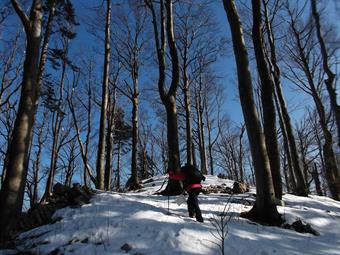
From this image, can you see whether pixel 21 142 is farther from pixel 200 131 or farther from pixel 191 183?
pixel 200 131

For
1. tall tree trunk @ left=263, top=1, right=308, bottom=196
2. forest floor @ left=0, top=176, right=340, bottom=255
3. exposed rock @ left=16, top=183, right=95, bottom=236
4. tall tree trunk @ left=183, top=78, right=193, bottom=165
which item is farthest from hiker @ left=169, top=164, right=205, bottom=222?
tall tree trunk @ left=183, top=78, right=193, bottom=165

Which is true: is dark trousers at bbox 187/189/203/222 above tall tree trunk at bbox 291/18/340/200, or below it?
below

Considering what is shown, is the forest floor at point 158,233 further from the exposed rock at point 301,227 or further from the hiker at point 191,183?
the hiker at point 191,183

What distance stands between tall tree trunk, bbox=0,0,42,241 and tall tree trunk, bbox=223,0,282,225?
186 inches

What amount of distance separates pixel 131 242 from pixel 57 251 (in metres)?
1.12

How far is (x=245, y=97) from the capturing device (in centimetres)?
642

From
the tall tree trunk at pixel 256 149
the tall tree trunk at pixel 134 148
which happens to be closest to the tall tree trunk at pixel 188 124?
the tall tree trunk at pixel 134 148

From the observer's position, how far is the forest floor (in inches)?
164

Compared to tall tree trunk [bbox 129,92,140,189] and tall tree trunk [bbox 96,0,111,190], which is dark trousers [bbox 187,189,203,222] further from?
tall tree trunk [bbox 129,92,140,189]

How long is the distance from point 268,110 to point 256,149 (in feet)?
7.01

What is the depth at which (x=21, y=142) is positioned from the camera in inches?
220

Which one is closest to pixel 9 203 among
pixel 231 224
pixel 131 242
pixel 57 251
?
pixel 57 251

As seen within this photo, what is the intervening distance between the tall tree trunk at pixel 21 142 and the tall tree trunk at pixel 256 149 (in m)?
4.73

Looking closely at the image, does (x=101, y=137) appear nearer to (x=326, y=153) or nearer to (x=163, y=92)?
(x=163, y=92)
